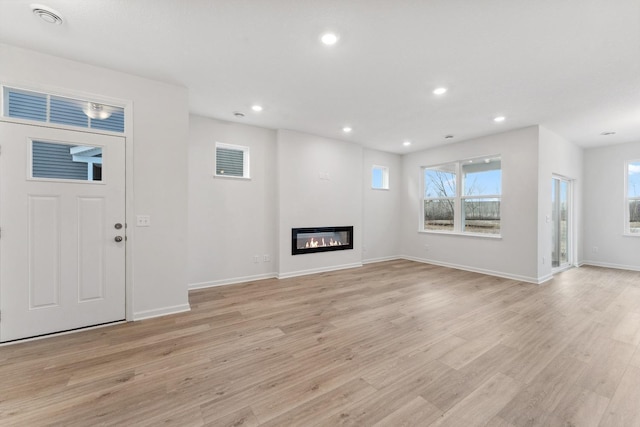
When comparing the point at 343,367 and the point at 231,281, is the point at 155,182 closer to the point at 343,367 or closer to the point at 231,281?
the point at 231,281

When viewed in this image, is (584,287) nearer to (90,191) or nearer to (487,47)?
(487,47)

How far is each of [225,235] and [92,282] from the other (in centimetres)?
190

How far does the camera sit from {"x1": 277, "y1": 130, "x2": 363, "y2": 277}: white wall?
16.2 feet

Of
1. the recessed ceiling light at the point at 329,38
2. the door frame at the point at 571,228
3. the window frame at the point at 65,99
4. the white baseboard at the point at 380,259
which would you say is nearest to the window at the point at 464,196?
the white baseboard at the point at 380,259

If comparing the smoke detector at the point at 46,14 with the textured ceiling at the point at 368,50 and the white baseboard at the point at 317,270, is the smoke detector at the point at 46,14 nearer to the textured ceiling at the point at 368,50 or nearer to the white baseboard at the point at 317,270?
the textured ceiling at the point at 368,50

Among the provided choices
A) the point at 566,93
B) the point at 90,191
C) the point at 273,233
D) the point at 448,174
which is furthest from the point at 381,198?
the point at 90,191

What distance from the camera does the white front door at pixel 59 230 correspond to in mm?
2502

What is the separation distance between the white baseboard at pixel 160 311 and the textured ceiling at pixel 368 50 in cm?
A: 272

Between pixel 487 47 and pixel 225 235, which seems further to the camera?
pixel 225 235

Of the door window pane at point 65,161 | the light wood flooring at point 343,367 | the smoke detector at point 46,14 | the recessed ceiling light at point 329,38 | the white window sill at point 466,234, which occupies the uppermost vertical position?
the smoke detector at point 46,14

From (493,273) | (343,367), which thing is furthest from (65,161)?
(493,273)

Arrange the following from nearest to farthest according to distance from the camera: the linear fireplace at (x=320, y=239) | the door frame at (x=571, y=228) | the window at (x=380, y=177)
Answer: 1. the linear fireplace at (x=320, y=239)
2. the door frame at (x=571, y=228)
3. the window at (x=380, y=177)

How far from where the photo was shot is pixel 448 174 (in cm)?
623

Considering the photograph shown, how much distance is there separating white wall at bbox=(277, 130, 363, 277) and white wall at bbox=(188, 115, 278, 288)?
0.71 ft
